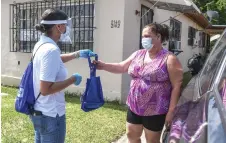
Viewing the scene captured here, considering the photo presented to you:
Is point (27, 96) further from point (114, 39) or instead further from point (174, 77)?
point (114, 39)

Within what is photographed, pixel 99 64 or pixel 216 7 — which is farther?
pixel 216 7

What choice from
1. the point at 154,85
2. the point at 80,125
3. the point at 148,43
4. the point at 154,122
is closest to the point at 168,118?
the point at 154,122

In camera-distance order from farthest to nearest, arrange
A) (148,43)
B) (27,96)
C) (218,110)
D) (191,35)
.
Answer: (191,35) → (148,43) → (27,96) → (218,110)

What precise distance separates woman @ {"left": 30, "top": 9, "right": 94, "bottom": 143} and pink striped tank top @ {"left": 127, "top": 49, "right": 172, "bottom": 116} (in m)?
0.66

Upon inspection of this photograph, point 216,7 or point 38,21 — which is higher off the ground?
point 216,7

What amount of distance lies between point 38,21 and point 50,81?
20.1 feet

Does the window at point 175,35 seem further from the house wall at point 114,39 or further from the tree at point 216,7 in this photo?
the tree at point 216,7

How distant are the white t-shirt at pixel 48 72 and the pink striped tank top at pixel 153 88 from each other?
76 cm

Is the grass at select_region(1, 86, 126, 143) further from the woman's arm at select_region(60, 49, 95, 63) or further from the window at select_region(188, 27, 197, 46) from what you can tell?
the window at select_region(188, 27, 197, 46)

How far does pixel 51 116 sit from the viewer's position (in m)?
2.55

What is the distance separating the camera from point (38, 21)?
8.19 meters

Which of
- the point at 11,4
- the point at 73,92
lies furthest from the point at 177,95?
the point at 11,4

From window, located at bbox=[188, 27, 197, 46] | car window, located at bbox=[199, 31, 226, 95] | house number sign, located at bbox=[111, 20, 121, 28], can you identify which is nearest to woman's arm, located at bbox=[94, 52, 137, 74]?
car window, located at bbox=[199, 31, 226, 95]

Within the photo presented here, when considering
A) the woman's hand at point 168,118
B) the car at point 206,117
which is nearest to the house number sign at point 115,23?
the woman's hand at point 168,118
